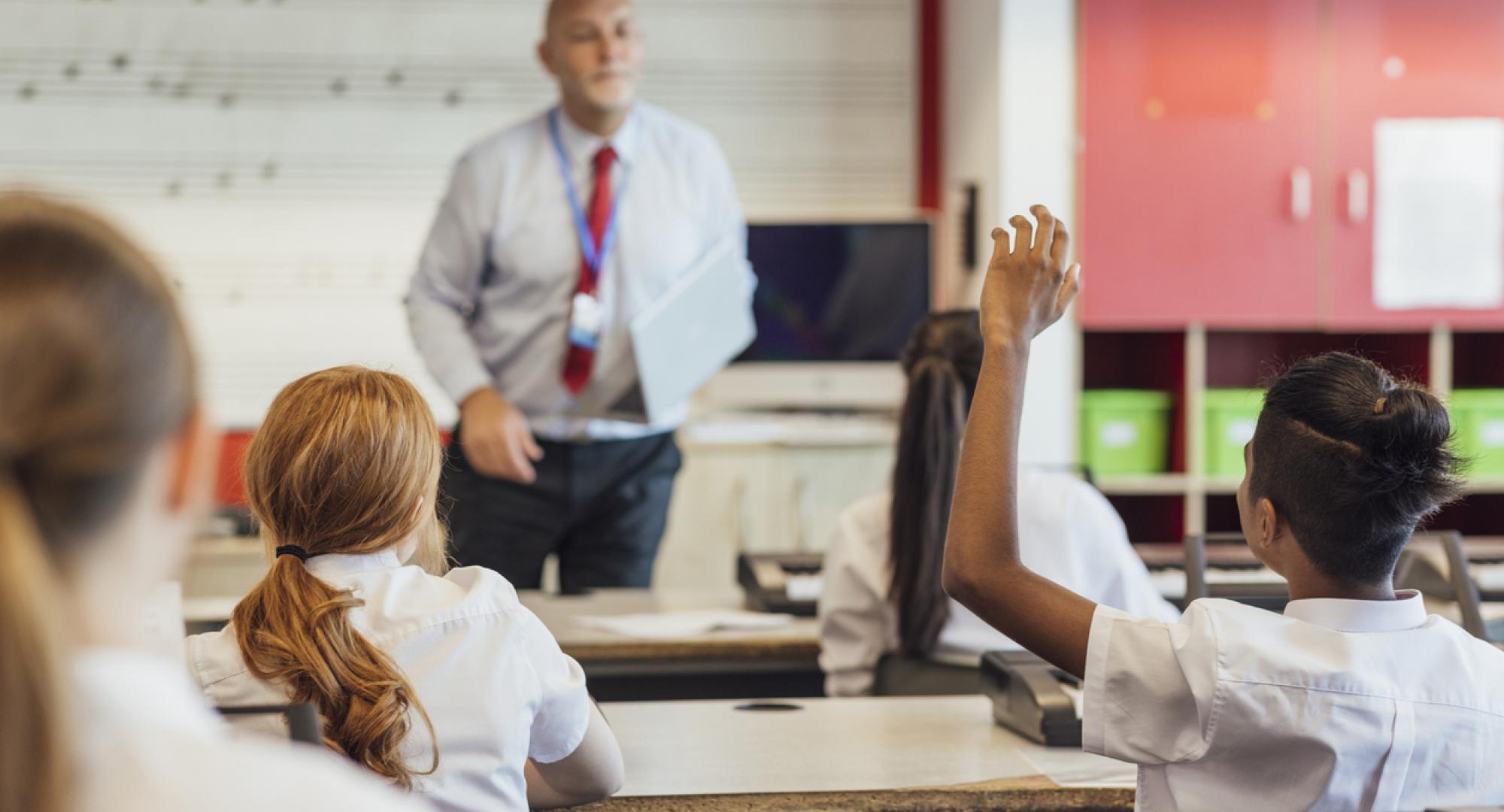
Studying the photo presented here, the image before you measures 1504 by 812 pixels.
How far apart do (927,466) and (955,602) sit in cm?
22

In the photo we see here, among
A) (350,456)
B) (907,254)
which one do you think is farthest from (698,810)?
(907,254)

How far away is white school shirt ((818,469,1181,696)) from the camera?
2340 mm

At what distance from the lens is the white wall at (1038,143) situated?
4.32 m

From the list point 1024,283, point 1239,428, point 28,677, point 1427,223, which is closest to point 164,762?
point 28,677

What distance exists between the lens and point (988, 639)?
2.40 m

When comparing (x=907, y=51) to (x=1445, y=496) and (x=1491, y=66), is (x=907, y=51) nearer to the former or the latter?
(x=1491, y=66)

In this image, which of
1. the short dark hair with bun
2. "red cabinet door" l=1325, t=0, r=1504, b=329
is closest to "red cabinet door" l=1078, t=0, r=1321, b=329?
"red cabinet door" l=1325, t=0, r=1504, b=329

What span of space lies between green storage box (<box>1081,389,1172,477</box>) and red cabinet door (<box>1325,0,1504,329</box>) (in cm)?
59

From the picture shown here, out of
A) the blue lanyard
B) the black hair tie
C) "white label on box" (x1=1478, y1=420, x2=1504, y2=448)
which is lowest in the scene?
"white label on box" (x1=1478, y1=420, x2=1504, y2=448)

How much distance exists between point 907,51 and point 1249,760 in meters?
3.99

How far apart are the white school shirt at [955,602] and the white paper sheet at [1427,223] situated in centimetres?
239

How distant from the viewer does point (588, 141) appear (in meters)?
3.14

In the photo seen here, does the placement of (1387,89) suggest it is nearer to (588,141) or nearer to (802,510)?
(802,510)

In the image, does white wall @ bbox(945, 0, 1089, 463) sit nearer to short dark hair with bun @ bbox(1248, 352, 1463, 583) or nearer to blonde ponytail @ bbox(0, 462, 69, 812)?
short dark hair with bun @ bbox(1248, 352, 1463, 583)
